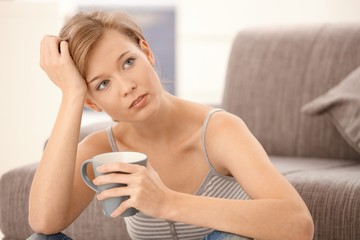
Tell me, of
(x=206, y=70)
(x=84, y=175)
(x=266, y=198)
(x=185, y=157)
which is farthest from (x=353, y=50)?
(x=206, y=70)

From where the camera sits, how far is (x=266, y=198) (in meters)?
1.49

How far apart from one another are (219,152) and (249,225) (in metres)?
0.25

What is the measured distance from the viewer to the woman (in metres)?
1.45

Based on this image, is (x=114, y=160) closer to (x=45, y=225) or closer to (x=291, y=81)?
(x=45, y=225)

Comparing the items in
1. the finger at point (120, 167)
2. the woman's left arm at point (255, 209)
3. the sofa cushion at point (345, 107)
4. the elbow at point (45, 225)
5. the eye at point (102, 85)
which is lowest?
the sofa cushion at point (345, 107)

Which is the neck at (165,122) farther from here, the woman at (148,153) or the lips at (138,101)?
the lips at (138,101)

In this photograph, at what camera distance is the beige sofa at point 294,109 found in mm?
2334

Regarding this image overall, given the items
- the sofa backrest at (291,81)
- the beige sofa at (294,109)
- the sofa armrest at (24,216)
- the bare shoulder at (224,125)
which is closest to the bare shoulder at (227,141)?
the bare shoulder at (224,125)

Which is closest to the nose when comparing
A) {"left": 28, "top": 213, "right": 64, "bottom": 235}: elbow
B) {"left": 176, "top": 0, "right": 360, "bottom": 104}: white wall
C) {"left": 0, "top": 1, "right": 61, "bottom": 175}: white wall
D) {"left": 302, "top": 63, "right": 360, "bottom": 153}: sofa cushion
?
{"left": 28, "top": 213, "right": 64, "bottom": 235}: elbow

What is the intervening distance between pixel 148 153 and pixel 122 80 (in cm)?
31

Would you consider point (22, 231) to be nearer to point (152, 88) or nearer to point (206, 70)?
point (152, 88)

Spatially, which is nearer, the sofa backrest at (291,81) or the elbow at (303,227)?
the elbow at (303,227)

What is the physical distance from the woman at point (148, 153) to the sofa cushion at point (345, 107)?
0.82 meters

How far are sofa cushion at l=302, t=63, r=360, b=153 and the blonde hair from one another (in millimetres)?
979
